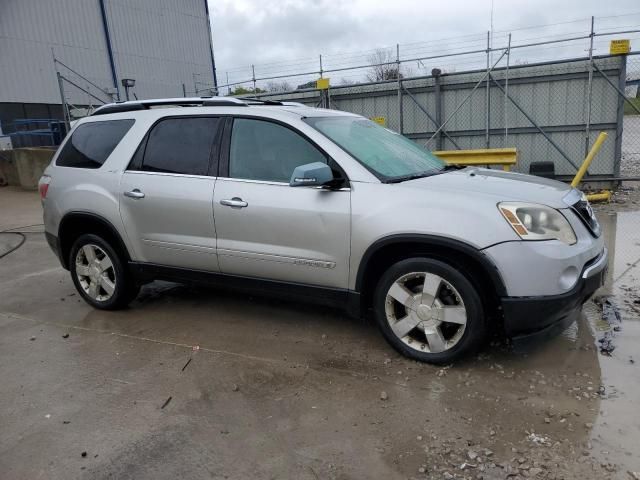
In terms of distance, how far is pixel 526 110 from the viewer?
10.7m

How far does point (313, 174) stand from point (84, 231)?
105 inches

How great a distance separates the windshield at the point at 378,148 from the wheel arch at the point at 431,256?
0.48 m

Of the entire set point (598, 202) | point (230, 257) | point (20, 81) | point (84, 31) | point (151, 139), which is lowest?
point (598, 202)

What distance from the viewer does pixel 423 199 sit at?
3352mm

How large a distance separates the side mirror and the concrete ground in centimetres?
128

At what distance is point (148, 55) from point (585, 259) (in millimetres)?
23462

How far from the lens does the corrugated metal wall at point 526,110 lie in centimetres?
1000

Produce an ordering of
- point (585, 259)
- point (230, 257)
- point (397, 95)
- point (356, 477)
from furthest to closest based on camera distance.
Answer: point (397, 95) → point (230, 257) → point (585, 259) → point (356, 477)

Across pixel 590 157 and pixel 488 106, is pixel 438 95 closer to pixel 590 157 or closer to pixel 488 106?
pixel 488 106

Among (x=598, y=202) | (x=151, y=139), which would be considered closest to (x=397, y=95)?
(x=598, y=202)

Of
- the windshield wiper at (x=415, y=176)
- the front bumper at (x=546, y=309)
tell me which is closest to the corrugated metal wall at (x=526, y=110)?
the windshield wiper at (x=415, y=176)

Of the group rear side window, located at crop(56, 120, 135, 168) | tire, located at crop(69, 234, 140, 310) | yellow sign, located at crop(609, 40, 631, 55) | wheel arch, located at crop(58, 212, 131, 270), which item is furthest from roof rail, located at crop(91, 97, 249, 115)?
yellow sign, located at crop(609, 40, 631, 55)

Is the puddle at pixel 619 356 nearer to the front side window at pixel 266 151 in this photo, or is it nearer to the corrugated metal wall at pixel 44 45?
the front side window at pixel 266 151

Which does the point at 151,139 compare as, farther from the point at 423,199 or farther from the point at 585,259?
the point at 585,259
